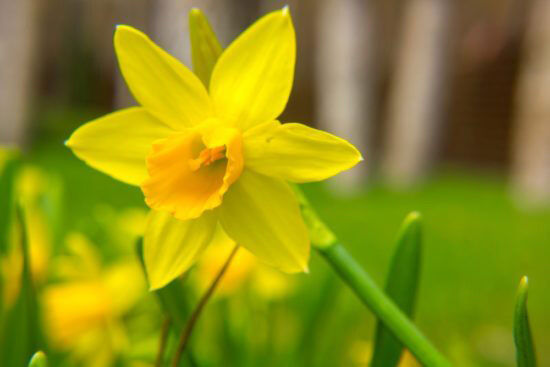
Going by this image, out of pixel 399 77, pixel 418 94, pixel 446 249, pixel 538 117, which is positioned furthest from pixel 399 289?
pixel 399 77

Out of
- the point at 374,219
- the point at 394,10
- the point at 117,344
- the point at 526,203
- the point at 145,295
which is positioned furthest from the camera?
the point at 394,10

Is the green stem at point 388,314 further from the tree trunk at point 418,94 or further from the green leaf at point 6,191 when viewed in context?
the tree trunk at point 418,94

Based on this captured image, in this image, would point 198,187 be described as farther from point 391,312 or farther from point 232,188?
point 391,312

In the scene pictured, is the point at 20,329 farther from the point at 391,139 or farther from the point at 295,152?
the point at 391,139

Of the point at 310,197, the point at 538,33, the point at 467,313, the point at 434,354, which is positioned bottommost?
the point at 310,197

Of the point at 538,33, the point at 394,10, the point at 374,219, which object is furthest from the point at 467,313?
the point at 394,10

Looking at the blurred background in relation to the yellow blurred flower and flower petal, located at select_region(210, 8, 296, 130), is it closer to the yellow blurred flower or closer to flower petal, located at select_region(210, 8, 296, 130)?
the yellow blurred flower
